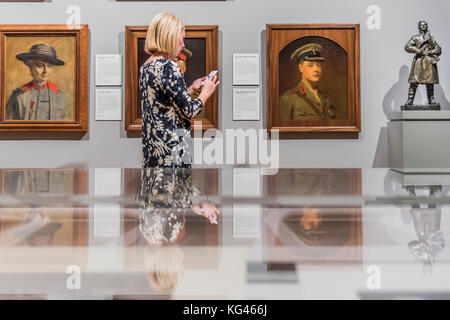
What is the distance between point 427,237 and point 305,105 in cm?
313

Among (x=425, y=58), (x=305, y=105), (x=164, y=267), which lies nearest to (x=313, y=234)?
(x=164, y=267)

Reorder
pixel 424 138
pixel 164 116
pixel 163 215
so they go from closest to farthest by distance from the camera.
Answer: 1. pixel 163 215
2. pixel 164 116
3. pixel 424 138

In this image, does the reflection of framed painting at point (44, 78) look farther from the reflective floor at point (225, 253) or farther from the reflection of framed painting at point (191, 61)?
the reflective floor at point (225, 253)

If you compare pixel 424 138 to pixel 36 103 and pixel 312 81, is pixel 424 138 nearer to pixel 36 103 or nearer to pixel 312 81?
pixel 312 81

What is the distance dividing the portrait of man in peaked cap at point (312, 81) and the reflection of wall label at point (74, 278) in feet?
10.5

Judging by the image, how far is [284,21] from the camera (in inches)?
135

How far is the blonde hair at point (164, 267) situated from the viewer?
0.69 feet

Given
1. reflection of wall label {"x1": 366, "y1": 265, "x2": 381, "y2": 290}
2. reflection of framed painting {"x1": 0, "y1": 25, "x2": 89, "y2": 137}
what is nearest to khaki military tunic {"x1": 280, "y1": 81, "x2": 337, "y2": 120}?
reflection of framed painting {"x1": 0, "y1": 25, "x2": 89, "y2": 137}

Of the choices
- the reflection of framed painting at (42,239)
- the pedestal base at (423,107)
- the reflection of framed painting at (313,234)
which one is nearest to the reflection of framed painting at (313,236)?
Answer: the reflection of framed painting at (313,234)

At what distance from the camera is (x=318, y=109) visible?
11.0 ft

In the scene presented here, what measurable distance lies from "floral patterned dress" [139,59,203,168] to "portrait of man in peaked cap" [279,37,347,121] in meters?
1.66

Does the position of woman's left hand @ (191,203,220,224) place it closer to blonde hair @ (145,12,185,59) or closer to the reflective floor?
the reflective floor

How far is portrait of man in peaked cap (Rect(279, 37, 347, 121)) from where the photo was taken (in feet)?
11.0

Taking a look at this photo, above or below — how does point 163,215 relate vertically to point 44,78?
below
